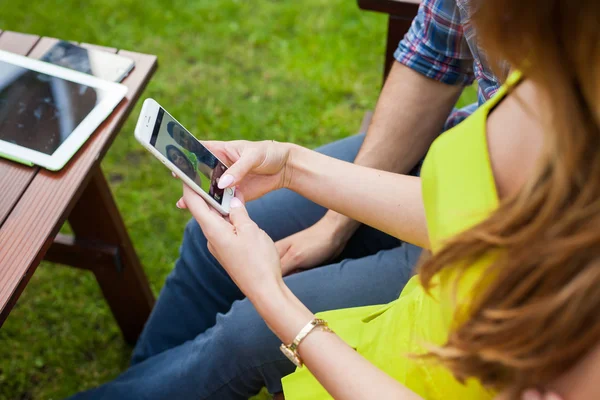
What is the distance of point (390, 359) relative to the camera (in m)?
0.95

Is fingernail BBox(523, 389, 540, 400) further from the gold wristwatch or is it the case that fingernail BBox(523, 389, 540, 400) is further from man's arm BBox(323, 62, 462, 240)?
man's arm BBox(323, 62, 462, 240)

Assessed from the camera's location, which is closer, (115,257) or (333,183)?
(333,183)

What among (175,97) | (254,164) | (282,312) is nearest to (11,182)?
(254,164)

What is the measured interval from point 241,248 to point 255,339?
211 mm

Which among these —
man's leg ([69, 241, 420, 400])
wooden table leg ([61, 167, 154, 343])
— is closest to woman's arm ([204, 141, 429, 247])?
man's leg ([69, 241, 420, 400])

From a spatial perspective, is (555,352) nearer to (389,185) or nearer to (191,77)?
(389,185)

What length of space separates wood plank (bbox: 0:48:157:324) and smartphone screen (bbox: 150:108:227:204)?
5.8 inches

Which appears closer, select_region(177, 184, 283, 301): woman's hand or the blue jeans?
select_region(177, 184, 283, 301): woman's hand

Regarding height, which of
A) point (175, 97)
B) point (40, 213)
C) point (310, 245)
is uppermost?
point (40, 213)

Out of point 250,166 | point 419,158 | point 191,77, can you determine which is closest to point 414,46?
point 419,158

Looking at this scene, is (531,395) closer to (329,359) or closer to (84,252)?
(329,359)

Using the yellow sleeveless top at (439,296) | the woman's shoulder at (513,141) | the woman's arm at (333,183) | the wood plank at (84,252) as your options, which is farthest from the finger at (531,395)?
the wood plank at (84,252)

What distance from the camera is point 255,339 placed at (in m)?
1.10

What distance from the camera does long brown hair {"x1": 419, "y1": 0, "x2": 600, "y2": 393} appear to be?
608 millimetres
